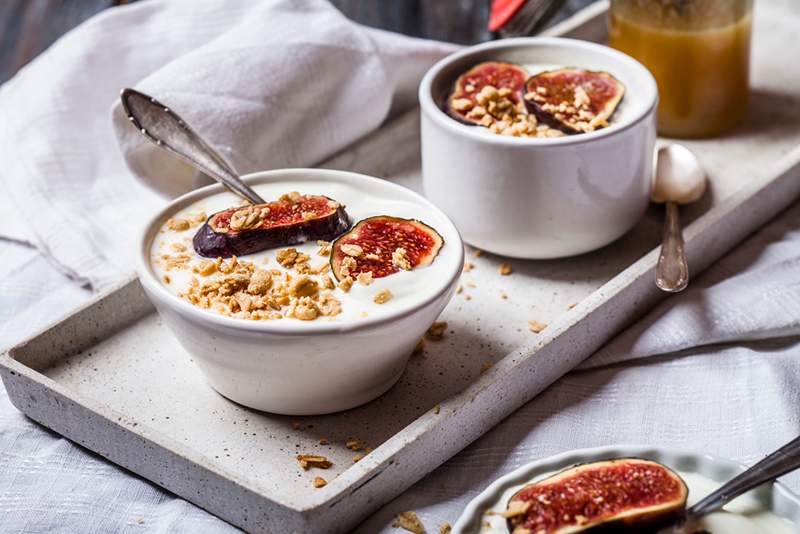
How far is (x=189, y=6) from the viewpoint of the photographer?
280 cm

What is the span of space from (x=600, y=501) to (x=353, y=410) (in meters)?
0.48

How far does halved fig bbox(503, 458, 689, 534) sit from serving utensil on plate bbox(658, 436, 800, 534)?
0.02 meters

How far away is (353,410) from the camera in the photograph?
184 cm

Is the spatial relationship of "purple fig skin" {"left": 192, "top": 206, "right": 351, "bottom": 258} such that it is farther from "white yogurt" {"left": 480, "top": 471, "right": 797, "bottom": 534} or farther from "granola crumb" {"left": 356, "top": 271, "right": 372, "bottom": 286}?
"white yogurt" {"left": 480, "top": 471, "right": 797, "bottom": 534}

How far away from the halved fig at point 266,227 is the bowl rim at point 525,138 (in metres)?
0.33

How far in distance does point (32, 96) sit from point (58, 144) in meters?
0.17

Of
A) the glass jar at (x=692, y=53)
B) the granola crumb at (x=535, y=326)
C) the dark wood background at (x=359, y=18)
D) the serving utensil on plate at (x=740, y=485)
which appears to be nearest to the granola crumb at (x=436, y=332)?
the granola crumb at (x=535, y=326)

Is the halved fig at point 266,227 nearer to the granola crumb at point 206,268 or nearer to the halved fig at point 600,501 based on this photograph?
the granola crumb at point 206,268

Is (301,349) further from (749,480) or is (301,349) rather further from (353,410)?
(749,480)

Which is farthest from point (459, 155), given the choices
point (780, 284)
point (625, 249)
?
point (780, 284)

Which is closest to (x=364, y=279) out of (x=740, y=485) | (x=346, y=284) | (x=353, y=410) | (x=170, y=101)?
(x=346, y=284)

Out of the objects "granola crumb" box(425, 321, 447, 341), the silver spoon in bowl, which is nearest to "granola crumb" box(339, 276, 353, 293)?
"granola crumb" box(425, 321, 447, 341)

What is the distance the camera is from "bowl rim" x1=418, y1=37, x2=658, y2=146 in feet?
6.70

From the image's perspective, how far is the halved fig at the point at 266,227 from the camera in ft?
5.94
